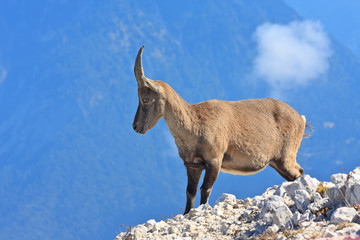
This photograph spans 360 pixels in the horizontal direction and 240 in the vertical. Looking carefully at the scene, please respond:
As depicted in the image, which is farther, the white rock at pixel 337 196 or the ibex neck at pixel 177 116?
the ibex neck at pixel 177 116

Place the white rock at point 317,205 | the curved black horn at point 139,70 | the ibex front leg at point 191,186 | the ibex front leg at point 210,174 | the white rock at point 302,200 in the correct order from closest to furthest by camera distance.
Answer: the white rock at point 317,205
the white rock at point 302,200
the curved black horn at point 139,70
the ibex front leg at point 210,174
the ibex front leg at point 191,186

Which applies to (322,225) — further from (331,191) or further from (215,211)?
(215,211)

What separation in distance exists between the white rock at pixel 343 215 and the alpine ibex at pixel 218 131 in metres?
3.44

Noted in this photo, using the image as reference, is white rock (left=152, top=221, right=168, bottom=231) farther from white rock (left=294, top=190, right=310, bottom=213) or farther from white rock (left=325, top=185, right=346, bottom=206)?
white rock (left=325, top=185, right=346, bottom=206)

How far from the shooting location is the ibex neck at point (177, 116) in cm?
1020

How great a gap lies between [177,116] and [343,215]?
433 cm

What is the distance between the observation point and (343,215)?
22.3 ft

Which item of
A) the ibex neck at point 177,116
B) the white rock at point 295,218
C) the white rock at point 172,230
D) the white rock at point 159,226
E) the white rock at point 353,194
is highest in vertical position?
the ibex neck at point 177,116

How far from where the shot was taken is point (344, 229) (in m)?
6.36

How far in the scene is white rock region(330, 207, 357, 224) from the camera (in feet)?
22.0

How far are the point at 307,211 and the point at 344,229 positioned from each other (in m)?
1.22

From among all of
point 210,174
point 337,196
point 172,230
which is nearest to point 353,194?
point 337,196

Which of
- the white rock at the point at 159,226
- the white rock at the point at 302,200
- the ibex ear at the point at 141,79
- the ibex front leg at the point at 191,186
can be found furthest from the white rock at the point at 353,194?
the ibex ear at the point at 141,79

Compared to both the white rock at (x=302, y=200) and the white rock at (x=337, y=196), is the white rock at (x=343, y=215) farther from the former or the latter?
the white rock at (x=302, y=200)
